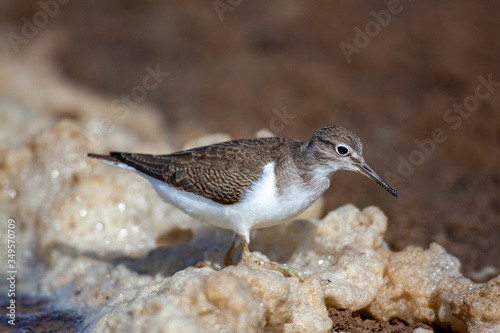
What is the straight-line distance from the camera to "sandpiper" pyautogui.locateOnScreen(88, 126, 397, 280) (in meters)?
5.88

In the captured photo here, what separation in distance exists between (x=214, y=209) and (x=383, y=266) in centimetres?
184

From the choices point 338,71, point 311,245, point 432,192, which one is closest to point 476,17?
point 338,71

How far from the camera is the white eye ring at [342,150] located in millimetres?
5875

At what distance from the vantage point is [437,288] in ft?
18.7

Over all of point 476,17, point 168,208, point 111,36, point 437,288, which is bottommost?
point 111,36

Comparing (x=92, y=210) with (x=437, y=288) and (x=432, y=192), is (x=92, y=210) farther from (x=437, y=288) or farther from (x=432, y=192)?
(x=432, y=192)
